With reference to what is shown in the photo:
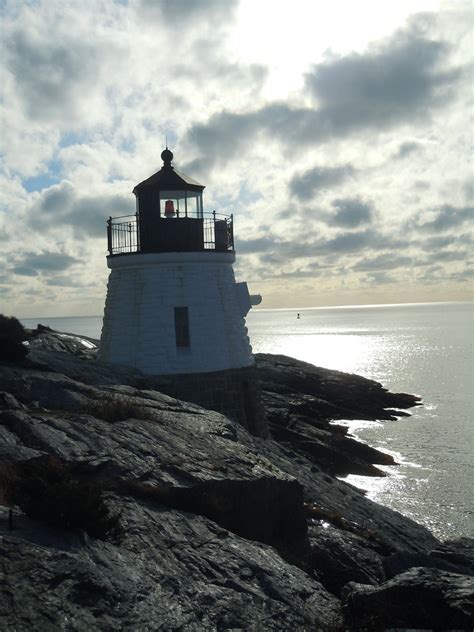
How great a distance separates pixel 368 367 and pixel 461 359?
49.7ft

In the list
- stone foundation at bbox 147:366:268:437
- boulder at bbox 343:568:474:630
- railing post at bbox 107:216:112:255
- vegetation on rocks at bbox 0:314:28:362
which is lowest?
boulder at bbox 343:568:474:630

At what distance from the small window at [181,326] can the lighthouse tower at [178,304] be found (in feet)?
0.10

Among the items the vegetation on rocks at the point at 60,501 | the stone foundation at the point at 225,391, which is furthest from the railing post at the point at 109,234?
the vegetation on rocks at the point at 60,501

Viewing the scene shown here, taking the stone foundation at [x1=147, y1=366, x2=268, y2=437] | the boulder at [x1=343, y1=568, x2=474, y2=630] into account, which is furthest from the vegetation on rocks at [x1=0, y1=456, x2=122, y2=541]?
the stone foundation at [x1=147, y1=366, x2=268, y2=437]

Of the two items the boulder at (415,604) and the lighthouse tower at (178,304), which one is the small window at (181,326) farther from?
the boulder at (415,604)

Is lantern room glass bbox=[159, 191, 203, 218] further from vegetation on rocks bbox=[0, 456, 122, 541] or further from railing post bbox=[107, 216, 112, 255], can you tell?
vegetation on rocks bbox=[0, 456, 122, 541]

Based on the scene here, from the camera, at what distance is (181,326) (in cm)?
2017

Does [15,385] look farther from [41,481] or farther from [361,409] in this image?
[361,409]

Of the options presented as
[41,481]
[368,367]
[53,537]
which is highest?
[41,481]

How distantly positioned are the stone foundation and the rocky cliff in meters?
5.22

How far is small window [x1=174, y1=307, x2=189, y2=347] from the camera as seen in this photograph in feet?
66.1

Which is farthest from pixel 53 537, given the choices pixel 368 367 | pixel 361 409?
pixel 368 367

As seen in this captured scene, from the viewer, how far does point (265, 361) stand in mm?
53781

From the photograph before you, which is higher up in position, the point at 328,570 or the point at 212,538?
the point at 212,538
